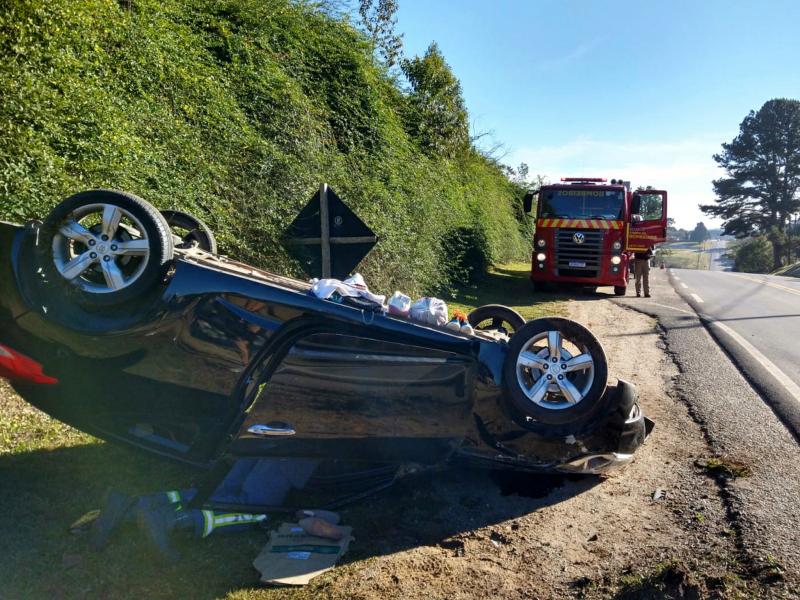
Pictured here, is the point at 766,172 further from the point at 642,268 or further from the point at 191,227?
the point at 191,227

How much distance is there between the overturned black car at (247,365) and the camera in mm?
3004

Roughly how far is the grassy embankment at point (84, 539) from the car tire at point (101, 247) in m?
0.97

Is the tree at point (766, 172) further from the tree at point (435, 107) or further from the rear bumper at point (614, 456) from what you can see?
the rear bumper at point (614, 456)

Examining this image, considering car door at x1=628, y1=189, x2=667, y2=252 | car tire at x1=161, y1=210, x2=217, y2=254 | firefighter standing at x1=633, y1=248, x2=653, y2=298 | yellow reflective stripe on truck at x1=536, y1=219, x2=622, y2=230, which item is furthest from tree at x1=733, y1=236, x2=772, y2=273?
car tire at x1=161, y1=210, x2=217, y2=254

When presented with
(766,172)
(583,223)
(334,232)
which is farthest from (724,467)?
(766,172)

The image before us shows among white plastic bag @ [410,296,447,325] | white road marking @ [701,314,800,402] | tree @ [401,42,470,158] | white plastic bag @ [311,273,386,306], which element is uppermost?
tree @ [401,42,470,158]

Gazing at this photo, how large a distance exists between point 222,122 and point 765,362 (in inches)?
289

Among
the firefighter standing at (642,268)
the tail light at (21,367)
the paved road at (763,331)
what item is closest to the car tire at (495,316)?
the paved road at (763,331)

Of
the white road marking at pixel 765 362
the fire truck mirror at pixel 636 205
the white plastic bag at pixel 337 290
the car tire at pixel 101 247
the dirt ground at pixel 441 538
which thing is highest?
the fire truck mirror at pixel 636 205

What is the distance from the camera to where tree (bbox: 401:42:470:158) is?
49.9 feet

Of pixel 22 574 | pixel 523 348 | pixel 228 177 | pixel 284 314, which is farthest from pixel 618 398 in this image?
pixel 228 177

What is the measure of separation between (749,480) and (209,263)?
11.4 feet

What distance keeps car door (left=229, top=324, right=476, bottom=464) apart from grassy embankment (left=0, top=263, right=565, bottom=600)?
38 cm

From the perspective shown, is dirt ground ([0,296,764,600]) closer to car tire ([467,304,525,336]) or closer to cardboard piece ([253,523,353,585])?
cardboard piece ([253,523,353,585])
